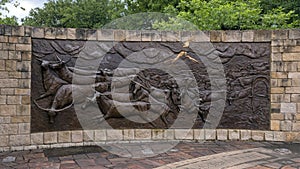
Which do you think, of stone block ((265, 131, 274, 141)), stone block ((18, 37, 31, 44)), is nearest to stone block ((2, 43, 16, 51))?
stone block ((18, 37, 31, 44))

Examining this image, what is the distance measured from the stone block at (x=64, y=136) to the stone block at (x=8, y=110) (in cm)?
98

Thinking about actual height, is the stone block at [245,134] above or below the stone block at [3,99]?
below

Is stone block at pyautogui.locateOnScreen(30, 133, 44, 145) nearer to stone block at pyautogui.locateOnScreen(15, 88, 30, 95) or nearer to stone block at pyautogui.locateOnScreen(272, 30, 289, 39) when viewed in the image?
stone block at pyautogui.locateOnScreen(15, 88, 30, 95)

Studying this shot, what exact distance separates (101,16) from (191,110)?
56.6ft

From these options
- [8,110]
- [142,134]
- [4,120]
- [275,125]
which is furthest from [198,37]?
[4,120]

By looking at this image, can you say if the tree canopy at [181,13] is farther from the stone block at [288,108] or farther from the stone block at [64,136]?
the stone block at [64,136]

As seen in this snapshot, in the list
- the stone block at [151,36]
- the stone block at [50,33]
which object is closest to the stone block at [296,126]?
the stone block at [151,36]

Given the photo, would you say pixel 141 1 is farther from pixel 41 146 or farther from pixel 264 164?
pixel 264 164

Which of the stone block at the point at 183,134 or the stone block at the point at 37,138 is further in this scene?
the stone block at the point at 183,134

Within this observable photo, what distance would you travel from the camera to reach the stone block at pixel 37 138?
522 centimetres

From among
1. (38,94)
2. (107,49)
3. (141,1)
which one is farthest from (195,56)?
(141,1)

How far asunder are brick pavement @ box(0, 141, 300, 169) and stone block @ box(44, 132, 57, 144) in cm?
26

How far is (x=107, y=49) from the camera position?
561 cm

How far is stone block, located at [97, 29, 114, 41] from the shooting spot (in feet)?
18.4
